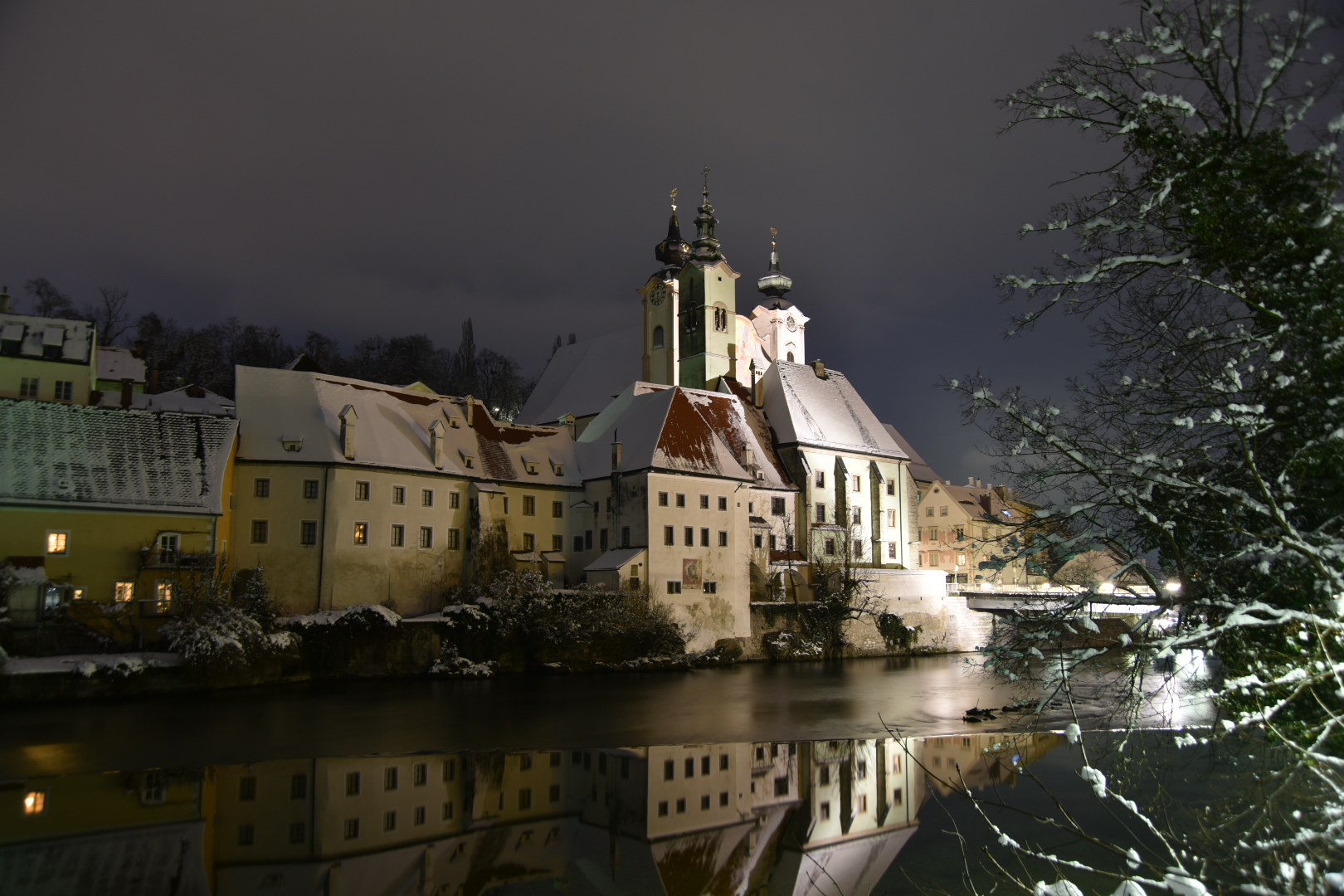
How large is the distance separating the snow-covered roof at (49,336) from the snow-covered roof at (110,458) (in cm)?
1174

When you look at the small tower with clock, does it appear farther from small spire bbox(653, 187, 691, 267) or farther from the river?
the river

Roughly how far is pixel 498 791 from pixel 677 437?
32057mm

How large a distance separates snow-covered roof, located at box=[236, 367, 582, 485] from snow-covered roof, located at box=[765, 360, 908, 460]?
15.6m

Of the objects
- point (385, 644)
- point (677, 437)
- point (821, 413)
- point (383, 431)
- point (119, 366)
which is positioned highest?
point (119, 366)

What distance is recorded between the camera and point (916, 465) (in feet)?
302

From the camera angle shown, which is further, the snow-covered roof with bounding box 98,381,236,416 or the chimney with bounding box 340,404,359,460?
the snow-covered roof with bounding box 98,381,236,416

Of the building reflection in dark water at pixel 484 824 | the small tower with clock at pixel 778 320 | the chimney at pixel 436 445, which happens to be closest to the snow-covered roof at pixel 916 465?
the small tower with clock at pixel 778 320

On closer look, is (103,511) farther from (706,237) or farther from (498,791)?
(706,237)

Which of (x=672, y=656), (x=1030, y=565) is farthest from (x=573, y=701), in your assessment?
(x=1030, y=565)

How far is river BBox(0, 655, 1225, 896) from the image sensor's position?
43.8 ft

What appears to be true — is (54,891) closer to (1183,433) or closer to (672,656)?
(1183,433)

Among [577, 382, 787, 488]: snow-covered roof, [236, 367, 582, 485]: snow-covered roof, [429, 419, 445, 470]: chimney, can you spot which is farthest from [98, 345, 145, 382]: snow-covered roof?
[577, 382, 787, 488]: snow-covered roof

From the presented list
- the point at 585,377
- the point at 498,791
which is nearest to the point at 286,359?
the point at 585,377

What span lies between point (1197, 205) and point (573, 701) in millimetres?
26666
